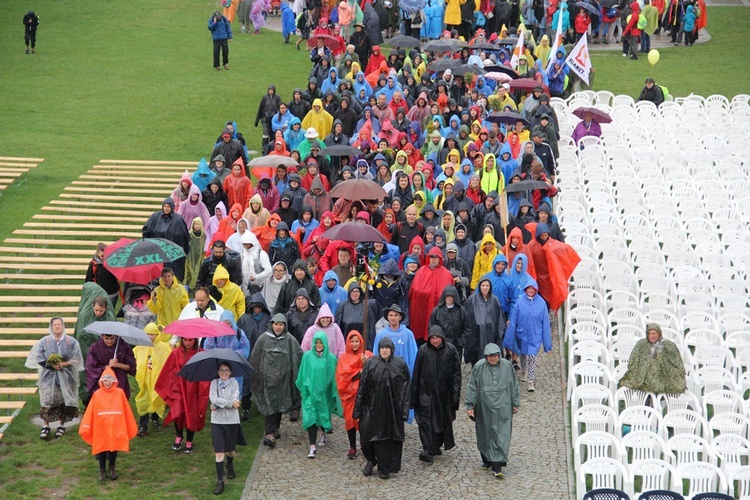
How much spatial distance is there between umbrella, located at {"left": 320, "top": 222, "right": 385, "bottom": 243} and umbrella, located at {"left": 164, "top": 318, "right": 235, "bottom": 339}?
7.71 feet

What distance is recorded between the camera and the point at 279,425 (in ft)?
48.7

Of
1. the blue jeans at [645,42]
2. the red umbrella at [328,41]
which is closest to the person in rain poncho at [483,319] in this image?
the red umbrella at [328,41]

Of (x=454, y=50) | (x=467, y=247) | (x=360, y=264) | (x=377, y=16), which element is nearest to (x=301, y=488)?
(x=360, y=264)

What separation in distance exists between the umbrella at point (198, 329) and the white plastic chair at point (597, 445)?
3.96 meters

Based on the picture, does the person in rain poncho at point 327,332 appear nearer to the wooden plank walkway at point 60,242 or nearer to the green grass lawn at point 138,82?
the green grass lawn at point 138,82

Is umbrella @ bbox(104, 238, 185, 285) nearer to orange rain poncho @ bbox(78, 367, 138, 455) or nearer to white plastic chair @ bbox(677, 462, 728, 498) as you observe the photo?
orange rain poncho @ bbox(78, 367, 138, 455)

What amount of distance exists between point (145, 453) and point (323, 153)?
25.8ft

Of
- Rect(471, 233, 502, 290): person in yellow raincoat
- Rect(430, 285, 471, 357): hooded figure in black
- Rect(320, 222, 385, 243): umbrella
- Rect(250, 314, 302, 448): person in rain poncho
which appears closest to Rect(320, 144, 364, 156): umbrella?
Rect(471, 233, 502, 290): person in yellow raincoat

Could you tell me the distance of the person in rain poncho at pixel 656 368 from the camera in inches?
569

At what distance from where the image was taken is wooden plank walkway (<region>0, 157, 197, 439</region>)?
1727cm

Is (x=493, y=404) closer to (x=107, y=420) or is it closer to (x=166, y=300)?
(x=107, y=420)

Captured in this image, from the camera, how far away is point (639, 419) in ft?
44.9

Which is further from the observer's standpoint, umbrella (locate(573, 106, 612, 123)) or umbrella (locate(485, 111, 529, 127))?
umbrella (locate(573, 106, 612, 123))

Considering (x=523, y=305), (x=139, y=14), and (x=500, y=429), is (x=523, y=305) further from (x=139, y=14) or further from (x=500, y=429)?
(x=139, y=14)
